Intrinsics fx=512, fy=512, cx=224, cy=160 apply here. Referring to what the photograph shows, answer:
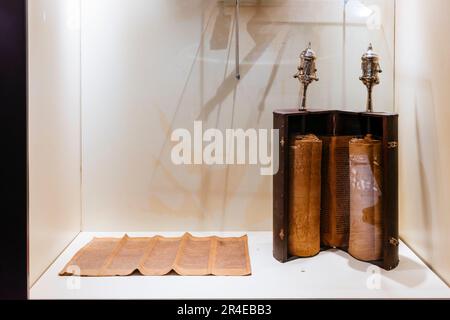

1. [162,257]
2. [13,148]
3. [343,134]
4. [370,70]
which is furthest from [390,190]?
[13,148]

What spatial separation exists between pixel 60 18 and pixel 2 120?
15.7 inches

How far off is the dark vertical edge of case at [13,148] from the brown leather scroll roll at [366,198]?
0.69m

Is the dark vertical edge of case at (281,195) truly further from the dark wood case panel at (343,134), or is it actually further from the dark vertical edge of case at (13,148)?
the dark vertical edge of case at (13,148)

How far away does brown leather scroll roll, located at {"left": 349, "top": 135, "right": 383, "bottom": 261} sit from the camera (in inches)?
43.6

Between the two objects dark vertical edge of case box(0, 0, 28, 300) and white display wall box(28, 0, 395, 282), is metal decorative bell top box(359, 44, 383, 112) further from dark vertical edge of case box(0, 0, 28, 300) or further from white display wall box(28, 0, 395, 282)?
dark vertical edge of case box(0, 0, 28, 300)

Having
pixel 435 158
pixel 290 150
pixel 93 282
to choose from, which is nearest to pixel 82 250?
pixel 93 282

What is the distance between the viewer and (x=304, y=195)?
1150 mm

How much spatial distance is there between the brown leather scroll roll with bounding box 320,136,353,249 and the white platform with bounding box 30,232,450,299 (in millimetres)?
74

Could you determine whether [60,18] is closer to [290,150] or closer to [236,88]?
[236,88]

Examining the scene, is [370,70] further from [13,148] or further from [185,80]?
[13,148]

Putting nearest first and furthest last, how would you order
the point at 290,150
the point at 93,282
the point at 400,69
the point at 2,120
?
the point at 2,120 < the point at 93,282 < the point at 290,150 < the point at 400,69

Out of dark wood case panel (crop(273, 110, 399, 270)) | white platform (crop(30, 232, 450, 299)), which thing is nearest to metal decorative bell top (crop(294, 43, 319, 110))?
dark wood case panel (crop(273, 110, 399, 270))
